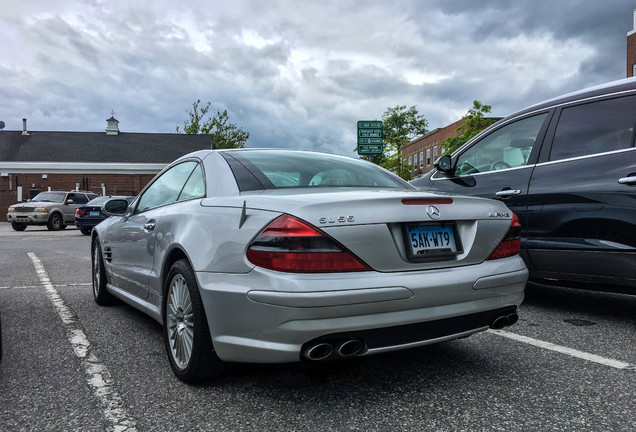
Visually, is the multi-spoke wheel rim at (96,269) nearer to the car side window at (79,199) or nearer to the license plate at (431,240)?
the license plate at (431,240)

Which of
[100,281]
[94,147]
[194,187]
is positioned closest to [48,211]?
[100,281]

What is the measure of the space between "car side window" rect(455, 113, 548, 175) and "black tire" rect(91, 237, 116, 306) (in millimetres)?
3589

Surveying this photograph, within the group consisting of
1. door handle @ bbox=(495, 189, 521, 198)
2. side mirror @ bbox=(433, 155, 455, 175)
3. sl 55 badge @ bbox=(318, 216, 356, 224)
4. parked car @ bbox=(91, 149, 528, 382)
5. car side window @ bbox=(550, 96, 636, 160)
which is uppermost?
car side window @ bbox=(550, 96, 636, 160)

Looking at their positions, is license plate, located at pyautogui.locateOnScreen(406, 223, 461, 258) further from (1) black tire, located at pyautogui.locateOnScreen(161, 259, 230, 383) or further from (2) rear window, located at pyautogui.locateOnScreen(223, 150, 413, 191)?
(1) black tire, located at pyautogui.locateOnScreen(161, 259, 230, 383)

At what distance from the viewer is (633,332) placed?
398 centimetres

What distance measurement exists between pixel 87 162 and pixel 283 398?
45.6m

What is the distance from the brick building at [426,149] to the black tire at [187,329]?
4223 centimetres

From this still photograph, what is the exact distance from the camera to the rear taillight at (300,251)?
234cm

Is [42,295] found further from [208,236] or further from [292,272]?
[292,272]

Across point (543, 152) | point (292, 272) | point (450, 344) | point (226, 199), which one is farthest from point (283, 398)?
point (543, 152)

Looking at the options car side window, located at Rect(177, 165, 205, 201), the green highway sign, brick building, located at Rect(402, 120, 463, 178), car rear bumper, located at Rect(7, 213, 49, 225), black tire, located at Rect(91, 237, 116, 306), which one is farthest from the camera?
brick building, located at Rect(402, 120, 463, 178)

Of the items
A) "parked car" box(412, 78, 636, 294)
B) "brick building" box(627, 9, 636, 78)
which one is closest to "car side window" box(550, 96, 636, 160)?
"parked car" box(412, 78, 636, 294)

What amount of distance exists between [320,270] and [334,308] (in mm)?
175

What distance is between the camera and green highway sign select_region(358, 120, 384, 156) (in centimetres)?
2084
